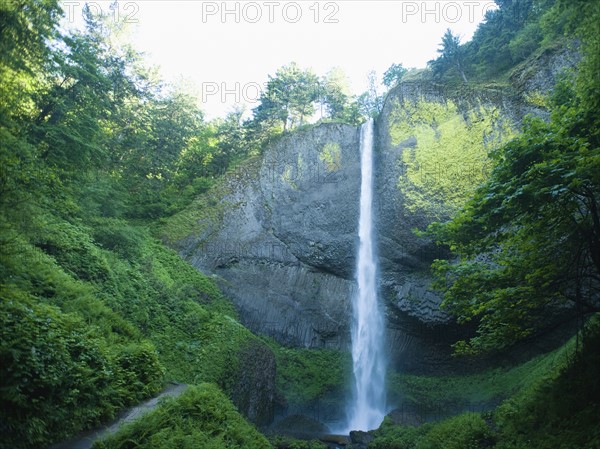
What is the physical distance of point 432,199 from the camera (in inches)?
784

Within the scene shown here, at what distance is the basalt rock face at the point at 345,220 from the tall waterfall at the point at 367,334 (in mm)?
543

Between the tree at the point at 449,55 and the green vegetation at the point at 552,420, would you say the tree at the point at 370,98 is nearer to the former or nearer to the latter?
the tree at the point at 449,55

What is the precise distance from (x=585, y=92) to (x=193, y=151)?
2722cm

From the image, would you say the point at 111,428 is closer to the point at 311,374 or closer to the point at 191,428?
the point at 191,428

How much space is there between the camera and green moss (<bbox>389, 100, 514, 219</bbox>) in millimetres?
19453

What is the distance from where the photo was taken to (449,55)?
2656 cm

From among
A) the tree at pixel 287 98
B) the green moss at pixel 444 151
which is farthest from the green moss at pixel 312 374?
the tree at pixel 287 98

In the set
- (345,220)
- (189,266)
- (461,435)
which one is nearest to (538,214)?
(461,435)

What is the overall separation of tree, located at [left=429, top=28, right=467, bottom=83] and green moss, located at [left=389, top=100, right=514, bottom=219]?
6425 millimetres

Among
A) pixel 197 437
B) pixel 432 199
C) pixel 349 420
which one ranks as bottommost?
pixel 349 420

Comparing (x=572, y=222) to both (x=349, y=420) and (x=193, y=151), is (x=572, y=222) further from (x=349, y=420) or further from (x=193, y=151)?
(x=193, y=151)

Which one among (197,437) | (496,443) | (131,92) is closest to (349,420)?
(496,443)

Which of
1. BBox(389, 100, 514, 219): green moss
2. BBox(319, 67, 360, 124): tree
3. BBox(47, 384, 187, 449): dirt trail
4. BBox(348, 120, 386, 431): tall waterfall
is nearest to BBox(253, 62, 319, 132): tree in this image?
BBox(319, 67, 360, 124): tree

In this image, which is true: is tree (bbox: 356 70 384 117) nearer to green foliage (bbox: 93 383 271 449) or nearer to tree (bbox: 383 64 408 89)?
tree (bbox: 383 64 408 89)
